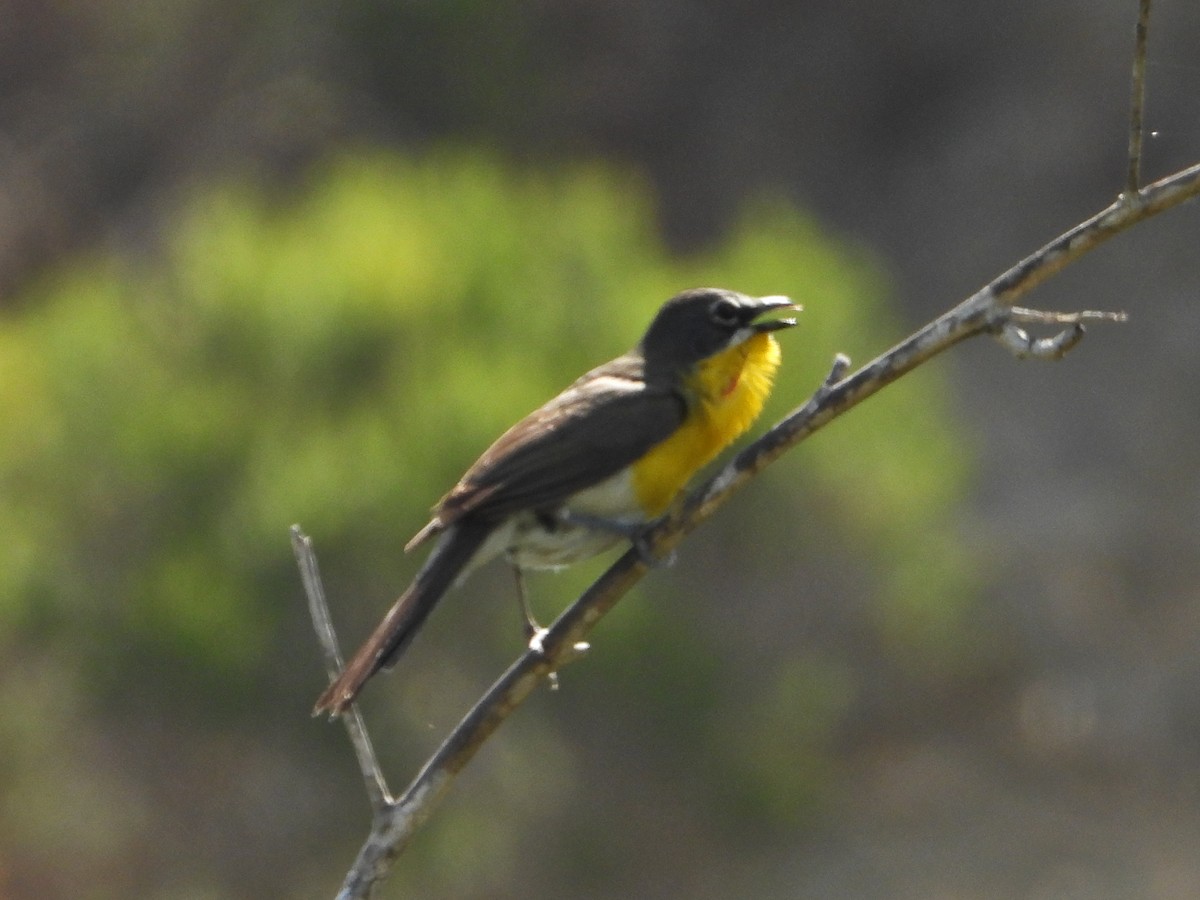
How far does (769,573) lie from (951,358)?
464 cm

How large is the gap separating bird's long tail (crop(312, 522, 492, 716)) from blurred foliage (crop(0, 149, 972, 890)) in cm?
409

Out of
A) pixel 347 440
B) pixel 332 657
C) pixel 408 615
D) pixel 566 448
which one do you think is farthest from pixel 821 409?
pixel 347 440

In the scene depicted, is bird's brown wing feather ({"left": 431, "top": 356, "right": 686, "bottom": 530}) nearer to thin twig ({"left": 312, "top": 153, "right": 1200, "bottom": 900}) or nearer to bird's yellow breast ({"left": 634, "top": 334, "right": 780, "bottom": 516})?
bird's yellow breast ({"left": 634, "top": 334, "right": 780, "bottom": 516})

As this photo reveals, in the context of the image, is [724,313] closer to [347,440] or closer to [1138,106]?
[1138,106]

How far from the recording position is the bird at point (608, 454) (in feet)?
13.3

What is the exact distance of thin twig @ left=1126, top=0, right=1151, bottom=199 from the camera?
286cm

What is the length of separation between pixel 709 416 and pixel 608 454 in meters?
0.30

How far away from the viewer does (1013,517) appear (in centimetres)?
1250

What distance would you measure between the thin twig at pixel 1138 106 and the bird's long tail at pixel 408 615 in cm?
155

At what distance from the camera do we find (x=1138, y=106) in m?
2.91

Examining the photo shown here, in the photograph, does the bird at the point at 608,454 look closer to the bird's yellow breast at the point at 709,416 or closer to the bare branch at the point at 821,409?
the bird's yellow breast at the point at 709,416

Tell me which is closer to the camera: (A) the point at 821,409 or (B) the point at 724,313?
(A) the point at 821,409

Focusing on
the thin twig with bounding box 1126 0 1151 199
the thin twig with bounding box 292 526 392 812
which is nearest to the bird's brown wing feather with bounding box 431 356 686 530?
the thin twig with bounding box 292 526 392 812

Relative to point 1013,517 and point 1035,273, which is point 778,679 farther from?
point 1035,273
